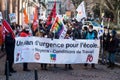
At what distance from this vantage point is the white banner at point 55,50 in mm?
17094

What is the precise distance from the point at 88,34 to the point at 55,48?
222 centimetres

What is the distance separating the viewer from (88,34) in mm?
19188

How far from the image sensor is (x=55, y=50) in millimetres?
17578

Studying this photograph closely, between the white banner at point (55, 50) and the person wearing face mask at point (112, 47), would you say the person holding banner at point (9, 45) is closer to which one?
the white banner at point (55, 50)

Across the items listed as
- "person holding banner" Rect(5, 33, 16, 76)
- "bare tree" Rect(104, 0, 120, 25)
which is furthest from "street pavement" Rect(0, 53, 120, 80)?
"bare tree" Rect(104, 0, 120, 25)

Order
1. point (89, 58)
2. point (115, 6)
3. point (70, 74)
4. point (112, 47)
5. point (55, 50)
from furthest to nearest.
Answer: point (115, 6) < point (112, 47) < point (89, 58) < point (55, 50) < point (70, 74)

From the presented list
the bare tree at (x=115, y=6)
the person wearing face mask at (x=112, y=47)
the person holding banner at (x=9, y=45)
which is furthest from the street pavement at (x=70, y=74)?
the bare tree at (x=115, y=6)

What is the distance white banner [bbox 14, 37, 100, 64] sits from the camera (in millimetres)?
17094

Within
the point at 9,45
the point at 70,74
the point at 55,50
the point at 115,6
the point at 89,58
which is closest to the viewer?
the point at 9,45

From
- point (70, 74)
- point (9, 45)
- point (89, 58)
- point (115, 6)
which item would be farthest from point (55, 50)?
point (115, 6)

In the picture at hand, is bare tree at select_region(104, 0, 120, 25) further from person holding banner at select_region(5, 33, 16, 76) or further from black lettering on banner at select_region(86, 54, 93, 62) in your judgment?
person holding banner at select_region(5, 33, 16, 76)

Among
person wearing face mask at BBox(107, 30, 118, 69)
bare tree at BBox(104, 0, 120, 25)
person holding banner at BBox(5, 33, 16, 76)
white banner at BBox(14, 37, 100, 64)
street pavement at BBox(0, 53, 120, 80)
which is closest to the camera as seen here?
street pavement at BBox(0, 53, 120, 80)

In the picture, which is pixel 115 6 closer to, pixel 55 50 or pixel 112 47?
pixel 112 47

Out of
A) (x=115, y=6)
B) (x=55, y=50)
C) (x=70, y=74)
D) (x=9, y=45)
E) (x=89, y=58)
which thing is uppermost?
(x=115, y=6)
